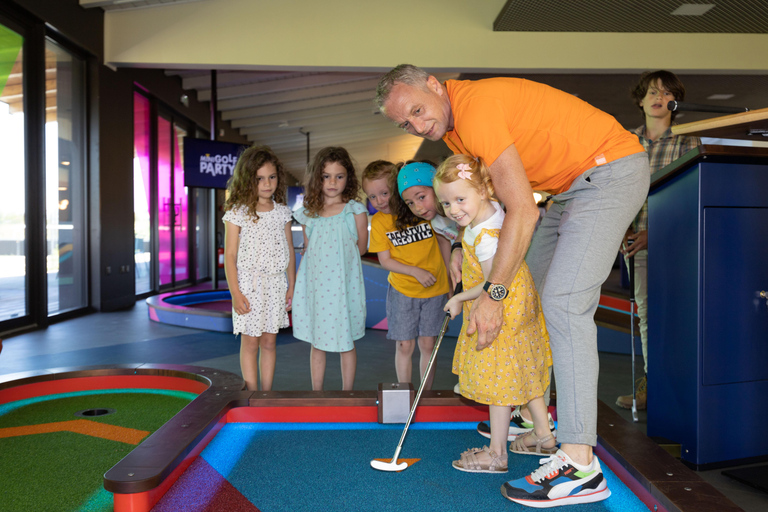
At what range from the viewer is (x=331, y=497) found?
51.8 inches

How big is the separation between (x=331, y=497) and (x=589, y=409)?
2.25ft

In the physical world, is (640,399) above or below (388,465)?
below

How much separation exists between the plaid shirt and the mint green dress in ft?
4.50

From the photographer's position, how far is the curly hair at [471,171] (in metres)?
1.56

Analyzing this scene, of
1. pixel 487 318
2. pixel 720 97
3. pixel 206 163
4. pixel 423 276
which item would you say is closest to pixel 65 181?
pixel 206 163

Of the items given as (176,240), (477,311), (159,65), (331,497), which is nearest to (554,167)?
(477,311)

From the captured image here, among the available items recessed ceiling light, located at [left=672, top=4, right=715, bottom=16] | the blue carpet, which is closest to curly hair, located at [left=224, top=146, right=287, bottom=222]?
the blue carpet

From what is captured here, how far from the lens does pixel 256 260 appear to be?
2590 millimetres

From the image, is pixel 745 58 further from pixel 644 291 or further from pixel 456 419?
pixel 456 419

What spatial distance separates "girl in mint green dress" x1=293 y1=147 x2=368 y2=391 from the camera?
253 cm

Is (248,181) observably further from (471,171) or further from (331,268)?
(471,171)

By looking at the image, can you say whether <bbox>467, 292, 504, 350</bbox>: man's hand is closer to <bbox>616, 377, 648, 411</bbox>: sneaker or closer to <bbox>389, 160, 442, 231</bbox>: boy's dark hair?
<bbox>389, 160, 442, 231</bbox>: boy's dark hair

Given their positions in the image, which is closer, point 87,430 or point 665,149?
point 87,430

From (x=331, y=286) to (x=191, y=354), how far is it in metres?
1.88
